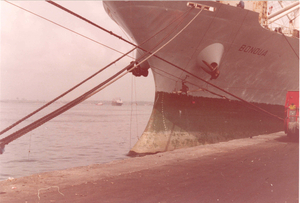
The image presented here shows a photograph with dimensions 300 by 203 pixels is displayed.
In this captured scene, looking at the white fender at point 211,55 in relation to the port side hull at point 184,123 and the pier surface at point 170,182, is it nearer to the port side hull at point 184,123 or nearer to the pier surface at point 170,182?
the port side hull at point 184,123

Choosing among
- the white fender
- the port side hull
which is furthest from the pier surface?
the white fender

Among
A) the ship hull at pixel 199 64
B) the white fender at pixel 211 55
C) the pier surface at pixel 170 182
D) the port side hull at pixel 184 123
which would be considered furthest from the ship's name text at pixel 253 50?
the pier surface at pixel 170 182

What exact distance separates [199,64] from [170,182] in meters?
7.32

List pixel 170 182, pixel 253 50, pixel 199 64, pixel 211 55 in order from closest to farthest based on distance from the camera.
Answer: pixel 170 182, pixel 211 55, pixel 199 64, pixel 253 50

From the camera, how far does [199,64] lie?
42.4ft

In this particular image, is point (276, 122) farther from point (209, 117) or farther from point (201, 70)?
point (201, 70)

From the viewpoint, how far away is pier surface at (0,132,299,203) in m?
5.46

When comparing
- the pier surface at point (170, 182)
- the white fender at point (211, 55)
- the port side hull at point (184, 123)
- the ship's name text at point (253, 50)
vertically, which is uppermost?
the ship's name text at point (253, 50)

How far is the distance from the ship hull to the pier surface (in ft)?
11.4

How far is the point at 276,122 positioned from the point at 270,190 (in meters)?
12.8

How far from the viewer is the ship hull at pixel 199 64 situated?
40.2 feet

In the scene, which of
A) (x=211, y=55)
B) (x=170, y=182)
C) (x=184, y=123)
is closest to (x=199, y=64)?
(x=211, y=55)

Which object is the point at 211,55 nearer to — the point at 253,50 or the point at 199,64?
the point at 199,64

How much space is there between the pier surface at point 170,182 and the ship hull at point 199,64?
11.4ft
